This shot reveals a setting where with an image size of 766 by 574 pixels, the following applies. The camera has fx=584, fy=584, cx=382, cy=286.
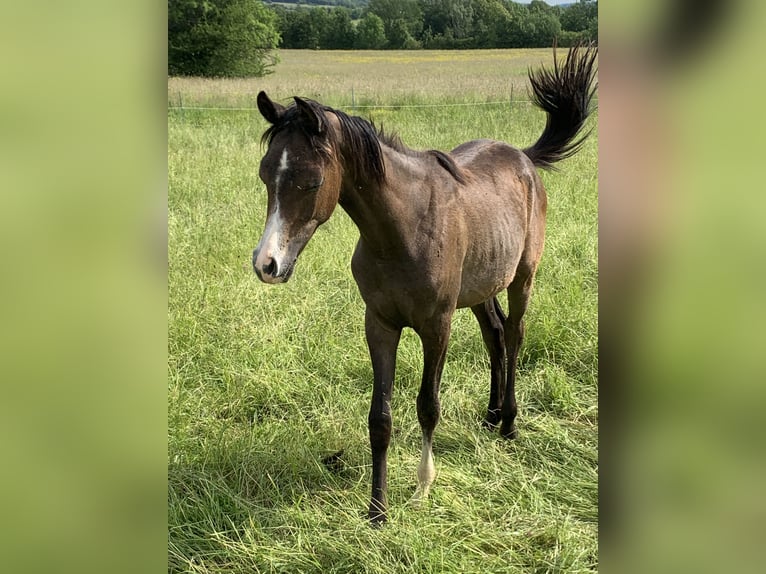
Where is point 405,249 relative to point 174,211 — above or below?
above

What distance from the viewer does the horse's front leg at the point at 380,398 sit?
103 inches

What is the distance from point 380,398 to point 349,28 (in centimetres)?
1013

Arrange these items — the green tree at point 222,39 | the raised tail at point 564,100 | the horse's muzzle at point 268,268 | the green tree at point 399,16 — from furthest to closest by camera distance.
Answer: the green tree at point 222,39 → the green tree at point 399,16 → the raised tail at point 564,100 → the horse's muzzle at point 268,268

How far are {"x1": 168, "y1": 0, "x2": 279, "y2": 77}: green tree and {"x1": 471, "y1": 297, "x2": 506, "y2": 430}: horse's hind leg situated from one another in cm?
1344

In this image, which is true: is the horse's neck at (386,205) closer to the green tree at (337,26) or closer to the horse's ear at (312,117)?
the horse's ear at (312,117)

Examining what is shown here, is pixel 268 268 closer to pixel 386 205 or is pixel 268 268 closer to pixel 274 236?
pixel 274 236

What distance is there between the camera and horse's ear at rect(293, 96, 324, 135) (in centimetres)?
186

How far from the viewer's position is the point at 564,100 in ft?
11.8

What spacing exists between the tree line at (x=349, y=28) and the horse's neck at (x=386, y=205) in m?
0.84
